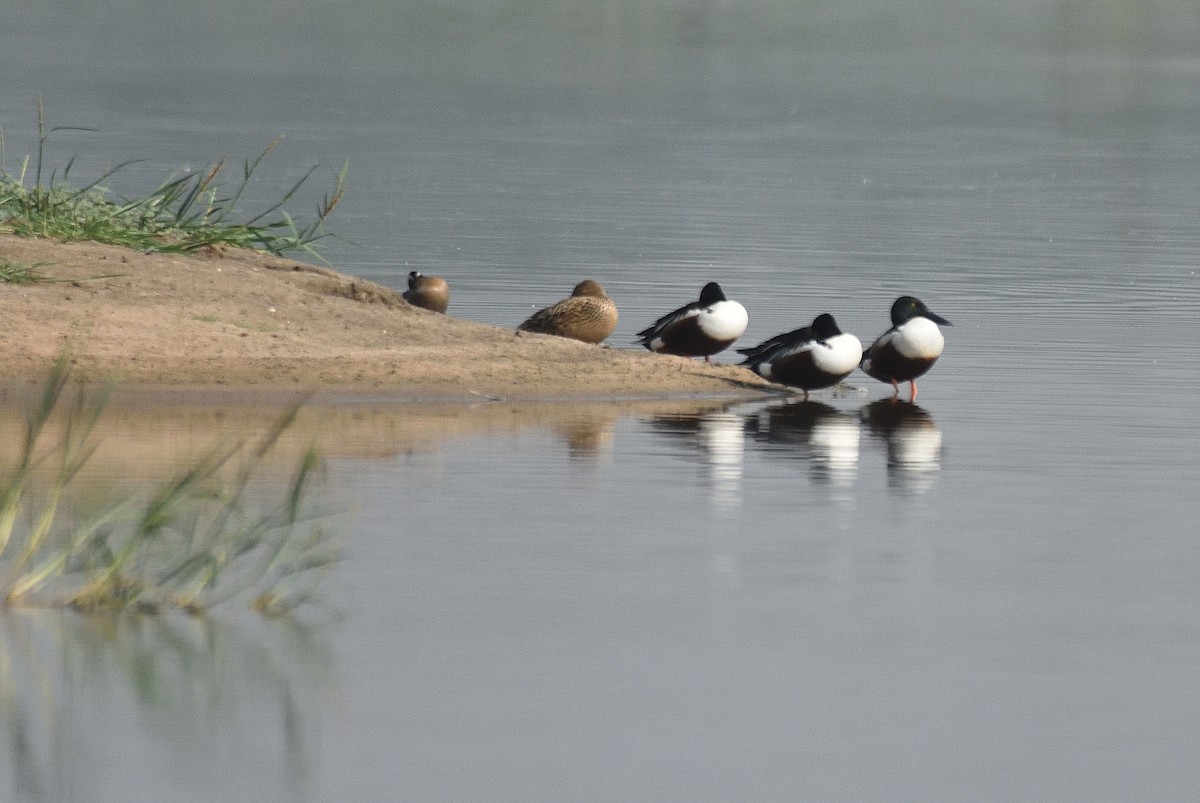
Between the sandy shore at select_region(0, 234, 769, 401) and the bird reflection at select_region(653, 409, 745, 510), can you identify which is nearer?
the bird reflection at select_region(653, 409, 745, 510)

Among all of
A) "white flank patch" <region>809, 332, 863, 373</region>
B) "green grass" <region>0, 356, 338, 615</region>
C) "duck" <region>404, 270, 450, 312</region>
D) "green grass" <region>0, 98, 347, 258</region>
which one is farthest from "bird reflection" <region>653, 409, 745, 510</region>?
"duck" <region>404, 270, 450, 312</region>

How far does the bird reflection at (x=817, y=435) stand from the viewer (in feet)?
42.3

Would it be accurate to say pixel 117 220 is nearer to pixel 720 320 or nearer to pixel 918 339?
pixel 720 320

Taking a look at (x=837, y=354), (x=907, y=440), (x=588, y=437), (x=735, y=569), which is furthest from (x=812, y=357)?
(x=735, y=569)

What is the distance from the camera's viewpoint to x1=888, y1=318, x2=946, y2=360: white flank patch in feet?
53.5

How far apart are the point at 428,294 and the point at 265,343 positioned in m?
3.93

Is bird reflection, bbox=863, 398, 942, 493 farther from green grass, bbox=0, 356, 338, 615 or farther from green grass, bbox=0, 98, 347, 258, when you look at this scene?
green grass, bbox=0, 98, 347, 258

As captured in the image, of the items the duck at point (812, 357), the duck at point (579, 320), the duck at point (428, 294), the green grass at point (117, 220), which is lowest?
the duck at point (812, 357)

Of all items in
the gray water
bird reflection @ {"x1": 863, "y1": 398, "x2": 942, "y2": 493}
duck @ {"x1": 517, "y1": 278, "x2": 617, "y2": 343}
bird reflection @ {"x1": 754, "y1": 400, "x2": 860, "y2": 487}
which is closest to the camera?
the gray water

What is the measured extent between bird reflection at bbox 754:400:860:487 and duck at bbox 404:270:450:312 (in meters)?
4.24

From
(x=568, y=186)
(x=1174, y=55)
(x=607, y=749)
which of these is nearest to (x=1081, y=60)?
(x=1174, y=55)

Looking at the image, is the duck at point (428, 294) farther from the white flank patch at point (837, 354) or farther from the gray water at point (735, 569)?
the white flank patch at point (837, 354)

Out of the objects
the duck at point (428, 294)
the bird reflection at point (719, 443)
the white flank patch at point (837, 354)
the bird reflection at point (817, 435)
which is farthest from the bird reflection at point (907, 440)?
the duck at point (428, 294)

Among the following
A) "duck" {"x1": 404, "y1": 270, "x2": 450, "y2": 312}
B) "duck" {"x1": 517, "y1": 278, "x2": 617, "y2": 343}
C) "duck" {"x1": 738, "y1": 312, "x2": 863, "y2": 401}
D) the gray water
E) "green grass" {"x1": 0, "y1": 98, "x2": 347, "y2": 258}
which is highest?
"green grass" {"x1": 0, "y1": 98, "x2": 347, "y2": 258}
